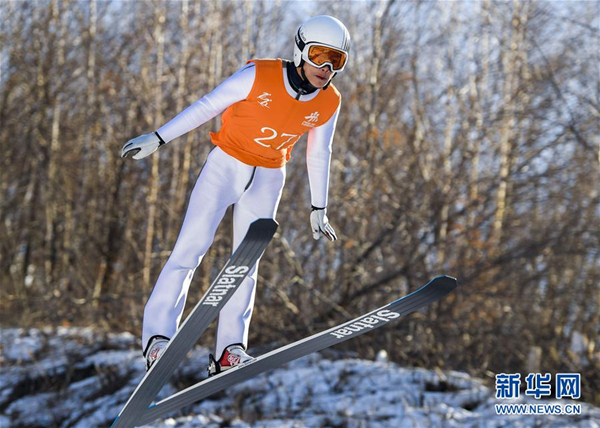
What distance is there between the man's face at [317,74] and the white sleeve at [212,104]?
0.26 metres

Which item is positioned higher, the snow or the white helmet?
the white helmet

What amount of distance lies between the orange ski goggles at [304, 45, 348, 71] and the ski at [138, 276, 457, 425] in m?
1.18

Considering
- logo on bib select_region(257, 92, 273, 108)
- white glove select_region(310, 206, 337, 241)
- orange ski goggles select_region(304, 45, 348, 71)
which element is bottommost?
white glove select_region(310, 206, 337, 241)

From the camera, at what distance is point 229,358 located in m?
3.80

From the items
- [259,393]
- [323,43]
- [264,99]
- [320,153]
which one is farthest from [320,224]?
[259,393]

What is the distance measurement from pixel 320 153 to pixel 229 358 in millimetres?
1192

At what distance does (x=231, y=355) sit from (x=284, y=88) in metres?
1.42

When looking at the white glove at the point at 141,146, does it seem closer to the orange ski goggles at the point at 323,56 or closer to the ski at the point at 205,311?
the ski at the point at 205,311

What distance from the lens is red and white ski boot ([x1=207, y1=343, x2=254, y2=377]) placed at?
148 inches

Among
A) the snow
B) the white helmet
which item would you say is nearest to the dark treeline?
the snow

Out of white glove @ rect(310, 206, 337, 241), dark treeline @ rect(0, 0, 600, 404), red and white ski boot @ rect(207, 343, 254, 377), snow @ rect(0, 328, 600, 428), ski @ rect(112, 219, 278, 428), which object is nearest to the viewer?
ski @ rect(112, 219, 278, 428)

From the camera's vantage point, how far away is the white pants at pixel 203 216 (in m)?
3.63

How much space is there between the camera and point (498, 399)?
7266mm

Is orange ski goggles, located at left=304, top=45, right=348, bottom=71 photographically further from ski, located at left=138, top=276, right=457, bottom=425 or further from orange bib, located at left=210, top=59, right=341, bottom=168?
ski, located at left=138, top=276, right=457, bottom=425
